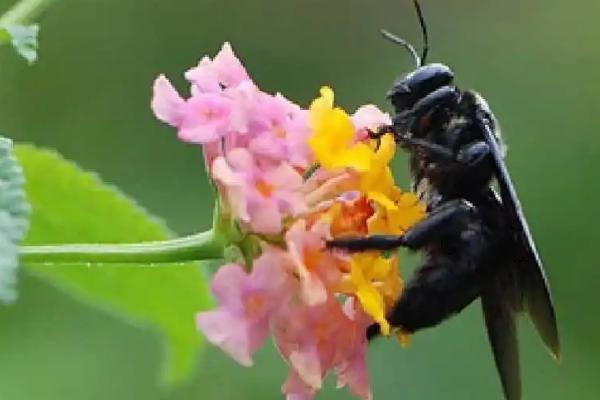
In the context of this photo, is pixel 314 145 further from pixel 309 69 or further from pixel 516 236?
pixel 309 69

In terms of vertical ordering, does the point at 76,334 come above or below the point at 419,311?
below

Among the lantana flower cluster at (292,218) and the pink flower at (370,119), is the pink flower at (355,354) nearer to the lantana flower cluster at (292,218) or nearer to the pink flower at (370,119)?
the lantana flower cluster at (292,218)

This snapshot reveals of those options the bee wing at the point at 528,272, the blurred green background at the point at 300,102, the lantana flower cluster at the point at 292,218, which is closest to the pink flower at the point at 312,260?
the lantana flower cluster at the point at 292,218

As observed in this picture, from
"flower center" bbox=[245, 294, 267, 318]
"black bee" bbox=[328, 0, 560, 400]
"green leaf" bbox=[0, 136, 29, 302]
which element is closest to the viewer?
"green leaf" bbox=[0, 136, 29, 302]

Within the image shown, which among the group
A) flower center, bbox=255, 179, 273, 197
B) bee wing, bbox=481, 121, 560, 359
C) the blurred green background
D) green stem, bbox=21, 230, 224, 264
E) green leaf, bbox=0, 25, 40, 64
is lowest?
the blurred green background

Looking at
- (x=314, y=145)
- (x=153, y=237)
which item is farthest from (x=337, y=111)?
(x=153, y=237)

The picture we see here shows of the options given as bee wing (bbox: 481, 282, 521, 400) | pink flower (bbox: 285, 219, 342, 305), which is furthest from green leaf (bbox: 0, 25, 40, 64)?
bee wing (bbox: 481, 282, 521, 400)

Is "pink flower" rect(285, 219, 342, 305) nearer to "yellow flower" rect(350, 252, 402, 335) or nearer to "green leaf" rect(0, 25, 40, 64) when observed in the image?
"yellow flower" rect(350, 252, 402, 335)
